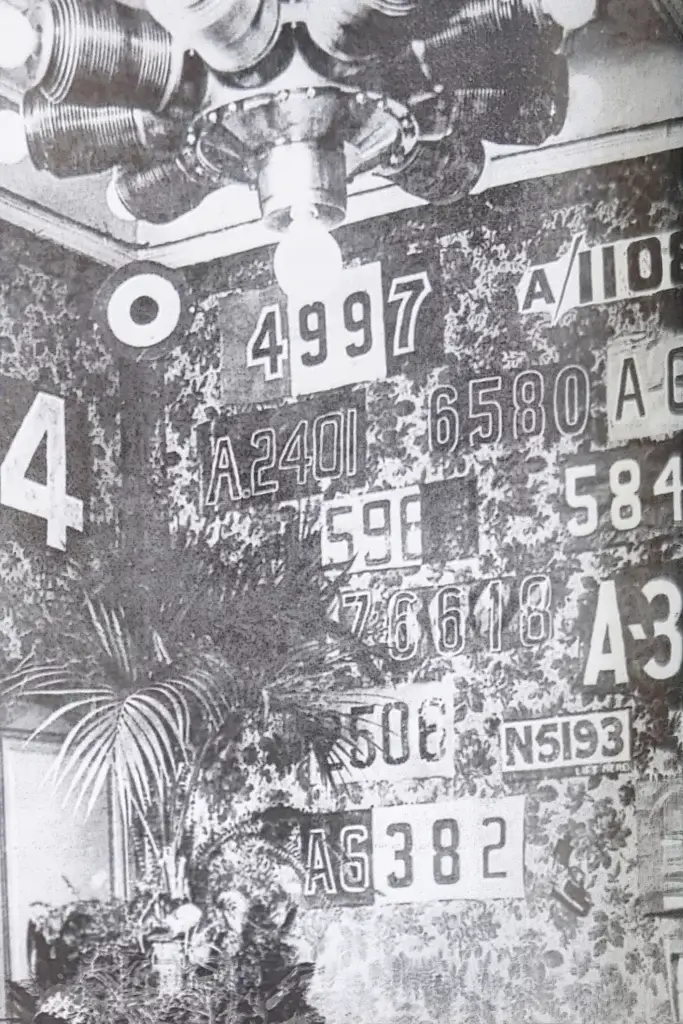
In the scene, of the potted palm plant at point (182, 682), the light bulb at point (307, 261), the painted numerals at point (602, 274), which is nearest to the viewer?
the painted numerals at point (602, 274)

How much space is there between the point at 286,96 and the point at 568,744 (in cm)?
139

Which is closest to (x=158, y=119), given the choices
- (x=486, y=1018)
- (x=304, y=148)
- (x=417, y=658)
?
(x=304, y=148)

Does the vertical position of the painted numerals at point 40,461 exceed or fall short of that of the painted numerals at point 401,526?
it exceeds it

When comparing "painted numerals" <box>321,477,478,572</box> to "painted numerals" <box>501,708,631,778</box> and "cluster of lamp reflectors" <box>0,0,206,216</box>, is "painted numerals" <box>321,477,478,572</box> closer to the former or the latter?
"painted numerals" <box>501,708,631,778</box>

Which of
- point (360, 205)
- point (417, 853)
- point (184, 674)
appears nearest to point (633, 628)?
point (417, 853)

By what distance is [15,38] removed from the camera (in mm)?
2736

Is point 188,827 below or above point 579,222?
below

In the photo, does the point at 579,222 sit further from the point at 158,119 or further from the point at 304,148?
the point at 158,119

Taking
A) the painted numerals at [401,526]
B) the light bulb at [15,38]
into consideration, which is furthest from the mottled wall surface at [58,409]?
the painted numerals at [401,526]

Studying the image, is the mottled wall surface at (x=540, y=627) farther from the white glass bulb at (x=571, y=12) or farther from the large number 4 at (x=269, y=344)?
the white glass bulb at (x=571, y=12)

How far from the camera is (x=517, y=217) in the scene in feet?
8.04

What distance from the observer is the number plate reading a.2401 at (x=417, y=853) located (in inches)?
90.7

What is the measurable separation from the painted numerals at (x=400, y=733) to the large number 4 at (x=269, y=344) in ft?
2.20

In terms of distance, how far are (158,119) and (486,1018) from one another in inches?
73.3
